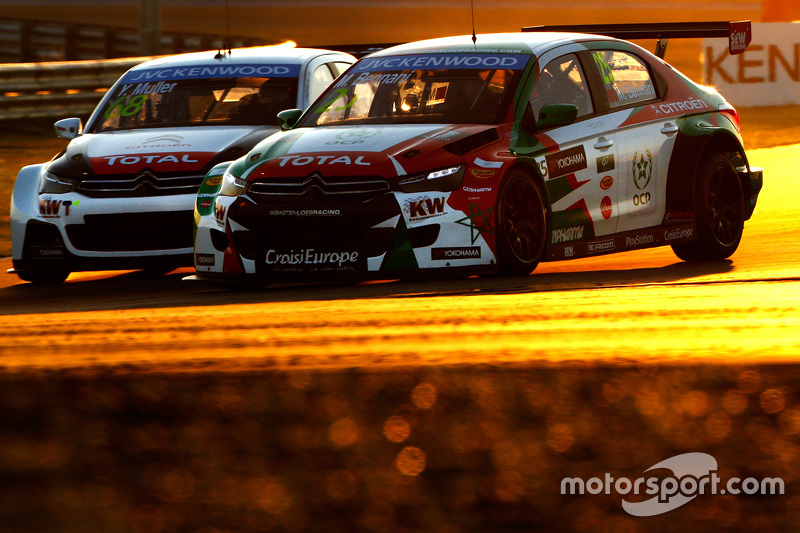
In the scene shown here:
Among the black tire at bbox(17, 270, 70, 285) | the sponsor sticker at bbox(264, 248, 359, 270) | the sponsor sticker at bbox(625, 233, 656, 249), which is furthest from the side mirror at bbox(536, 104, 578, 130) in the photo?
the black tire at bbox(17, 270, 70, 285)

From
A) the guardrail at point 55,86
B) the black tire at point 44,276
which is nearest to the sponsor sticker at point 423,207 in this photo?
the black tire at point 44,276

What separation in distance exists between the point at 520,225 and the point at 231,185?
1499 mm

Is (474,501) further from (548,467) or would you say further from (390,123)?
(390,123)

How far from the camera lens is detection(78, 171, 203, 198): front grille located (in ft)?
25.6

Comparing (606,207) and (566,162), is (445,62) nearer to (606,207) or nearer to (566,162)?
(566,162)

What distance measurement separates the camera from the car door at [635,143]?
7633 millimetres

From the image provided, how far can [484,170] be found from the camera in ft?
21.8

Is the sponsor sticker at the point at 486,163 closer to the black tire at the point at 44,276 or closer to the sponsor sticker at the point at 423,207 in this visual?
the sponsor sticker at the point at 423,207

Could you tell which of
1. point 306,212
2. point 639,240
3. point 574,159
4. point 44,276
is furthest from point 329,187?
point 44,276

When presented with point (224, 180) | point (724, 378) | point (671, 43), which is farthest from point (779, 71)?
point (724, 378)

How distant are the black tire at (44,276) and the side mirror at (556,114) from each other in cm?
308

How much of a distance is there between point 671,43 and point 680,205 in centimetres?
2974

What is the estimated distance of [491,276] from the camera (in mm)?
6711

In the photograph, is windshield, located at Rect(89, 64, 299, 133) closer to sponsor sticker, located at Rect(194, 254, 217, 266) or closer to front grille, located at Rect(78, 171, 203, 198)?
front grille, located at Rect(78, 171, 203, 198)
